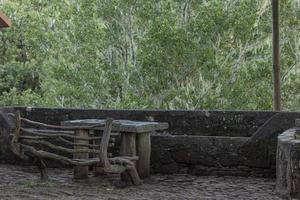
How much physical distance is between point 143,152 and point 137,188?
1.99 feet

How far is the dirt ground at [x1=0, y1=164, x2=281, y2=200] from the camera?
5938 mm

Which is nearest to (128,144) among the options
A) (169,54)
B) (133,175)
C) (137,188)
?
(133,175)

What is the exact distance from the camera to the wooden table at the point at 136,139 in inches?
Answer: 265

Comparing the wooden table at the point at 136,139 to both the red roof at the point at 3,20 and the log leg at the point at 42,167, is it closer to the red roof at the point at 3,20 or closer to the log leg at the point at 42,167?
the log leg at the point at 42,167

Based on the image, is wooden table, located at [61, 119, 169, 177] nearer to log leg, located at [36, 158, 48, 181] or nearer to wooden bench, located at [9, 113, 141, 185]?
wooden bench, located at [9, 113, 141, 185]

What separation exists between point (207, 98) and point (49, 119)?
6.04 meters

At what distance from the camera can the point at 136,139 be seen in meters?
6.96

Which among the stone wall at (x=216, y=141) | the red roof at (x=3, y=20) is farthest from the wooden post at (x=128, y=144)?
the red roof at (x=3, y=20)

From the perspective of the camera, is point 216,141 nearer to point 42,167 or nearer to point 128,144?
point 128,144

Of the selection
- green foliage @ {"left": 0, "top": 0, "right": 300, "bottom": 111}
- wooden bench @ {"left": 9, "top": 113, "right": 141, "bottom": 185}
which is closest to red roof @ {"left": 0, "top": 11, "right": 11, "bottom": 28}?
wooden bench @ {"left": 9, "top": 113, "right": 141, "bottom": 185}

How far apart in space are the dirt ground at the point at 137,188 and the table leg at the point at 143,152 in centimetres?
15

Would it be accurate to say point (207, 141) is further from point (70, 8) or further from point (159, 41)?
point (70, 8)

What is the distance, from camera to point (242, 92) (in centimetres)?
1401

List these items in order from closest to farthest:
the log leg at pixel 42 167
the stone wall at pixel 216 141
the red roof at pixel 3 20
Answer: the log leg at pixel 42 167, the stone wall at pixel 216 141, the red roof at pixel 3 20
